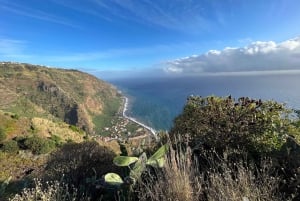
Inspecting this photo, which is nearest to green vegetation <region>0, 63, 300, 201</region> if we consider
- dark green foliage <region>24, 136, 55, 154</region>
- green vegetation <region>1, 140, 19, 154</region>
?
green vegetation <region>1, 140, 19, 154</region>

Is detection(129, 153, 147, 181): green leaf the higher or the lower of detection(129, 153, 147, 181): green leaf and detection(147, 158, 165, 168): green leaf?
the lower

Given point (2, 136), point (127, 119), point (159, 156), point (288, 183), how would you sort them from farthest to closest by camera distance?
point (127, 119) → point (2, 136) → point (159, 156) → point (288, 183)

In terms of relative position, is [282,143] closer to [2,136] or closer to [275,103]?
[275,103]

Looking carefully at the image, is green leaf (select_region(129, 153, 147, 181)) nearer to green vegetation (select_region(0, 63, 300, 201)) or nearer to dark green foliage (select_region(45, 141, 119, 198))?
green vegetation (select_region(0, 63, 300, 201))

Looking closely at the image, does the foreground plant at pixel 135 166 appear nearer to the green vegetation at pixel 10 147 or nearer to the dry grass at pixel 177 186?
the dry grass at pixel 177 186

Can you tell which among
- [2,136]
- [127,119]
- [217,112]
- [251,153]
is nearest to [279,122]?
[251,153]
